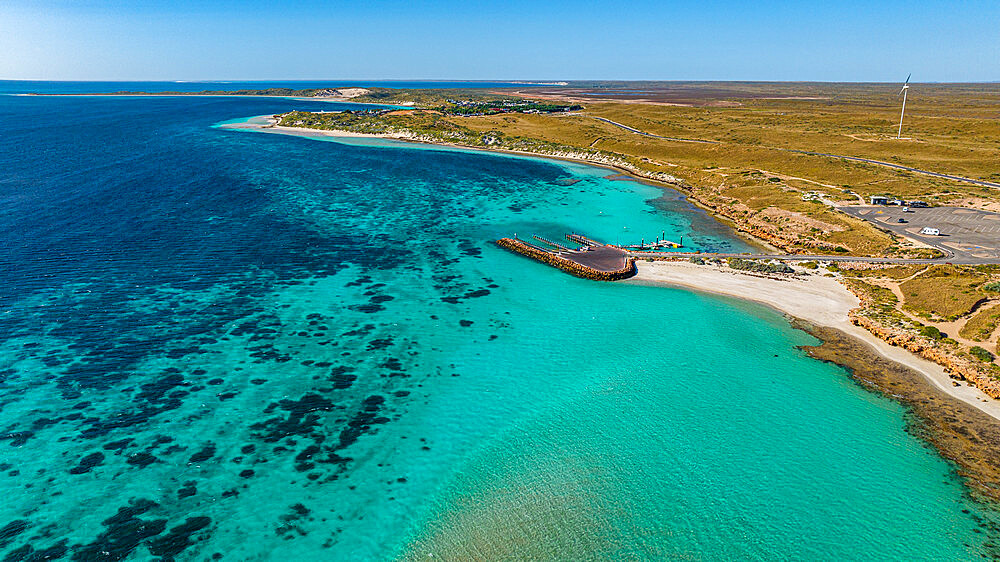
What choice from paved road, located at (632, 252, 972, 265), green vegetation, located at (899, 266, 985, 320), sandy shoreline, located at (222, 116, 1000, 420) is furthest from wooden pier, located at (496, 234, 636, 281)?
green vegetation, located at (899, 266, 985, 320)

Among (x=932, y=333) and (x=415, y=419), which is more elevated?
(x=932, y=333)

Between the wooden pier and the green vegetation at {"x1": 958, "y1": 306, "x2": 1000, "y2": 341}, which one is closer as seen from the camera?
the green vegetation at {"x1": 958, "y1": 306, "x2": 1000, "y2": 341}

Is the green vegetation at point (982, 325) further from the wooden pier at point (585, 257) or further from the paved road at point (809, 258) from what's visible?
the wooden pier at point (585, 257)

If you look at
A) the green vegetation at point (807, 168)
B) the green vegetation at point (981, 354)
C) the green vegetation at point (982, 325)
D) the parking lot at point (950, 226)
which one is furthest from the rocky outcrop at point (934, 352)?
the parking lot at point (950, 226)

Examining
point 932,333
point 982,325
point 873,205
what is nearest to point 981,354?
point 932,333

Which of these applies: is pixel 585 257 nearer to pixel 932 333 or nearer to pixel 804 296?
pixel 804 296

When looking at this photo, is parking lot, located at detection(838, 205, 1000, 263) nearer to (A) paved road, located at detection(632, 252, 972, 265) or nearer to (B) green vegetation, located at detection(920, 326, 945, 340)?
(A) paved road, located at detection(632, 252, 972, 265)
